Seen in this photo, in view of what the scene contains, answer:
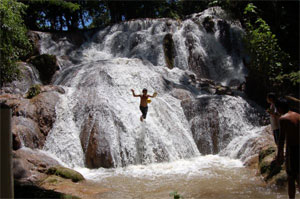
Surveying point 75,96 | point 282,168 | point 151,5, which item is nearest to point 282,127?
point 282,168

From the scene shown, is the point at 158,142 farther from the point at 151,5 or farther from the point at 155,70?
the point at 151,5

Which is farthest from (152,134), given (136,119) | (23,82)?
(23,82)

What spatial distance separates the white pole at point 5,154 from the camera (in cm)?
305

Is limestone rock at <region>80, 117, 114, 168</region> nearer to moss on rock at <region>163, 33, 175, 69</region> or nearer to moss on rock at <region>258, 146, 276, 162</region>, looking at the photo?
moss on rock at <region>258, 146, 276, 162</region>

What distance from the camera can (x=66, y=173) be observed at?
25.2ft

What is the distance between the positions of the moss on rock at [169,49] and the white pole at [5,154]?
15849mm

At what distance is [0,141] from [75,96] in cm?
891

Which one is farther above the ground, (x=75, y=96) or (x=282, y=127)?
(x=75, y=96)

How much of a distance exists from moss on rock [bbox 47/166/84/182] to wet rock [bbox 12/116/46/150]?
1658 millimetres

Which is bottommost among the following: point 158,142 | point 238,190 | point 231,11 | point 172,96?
point 238,190

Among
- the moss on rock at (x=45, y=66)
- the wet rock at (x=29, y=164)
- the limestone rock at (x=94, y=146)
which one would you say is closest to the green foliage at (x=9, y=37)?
the wet rock at (x=29, y=164)

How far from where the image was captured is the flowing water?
739 centimetres

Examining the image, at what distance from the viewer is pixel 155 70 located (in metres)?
15.3

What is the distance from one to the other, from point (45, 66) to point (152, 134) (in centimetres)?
820
